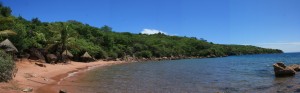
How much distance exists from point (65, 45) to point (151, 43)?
205 ft

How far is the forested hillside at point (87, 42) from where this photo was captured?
5103 centimetres

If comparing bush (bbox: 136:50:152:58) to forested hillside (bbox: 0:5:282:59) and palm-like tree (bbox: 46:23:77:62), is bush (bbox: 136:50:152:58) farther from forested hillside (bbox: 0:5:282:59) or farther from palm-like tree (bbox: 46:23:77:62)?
palm-like tree (bbox: 46:23:77:62)

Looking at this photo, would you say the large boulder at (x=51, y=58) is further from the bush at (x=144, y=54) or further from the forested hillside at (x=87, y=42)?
the bush at (x=144, y=54)

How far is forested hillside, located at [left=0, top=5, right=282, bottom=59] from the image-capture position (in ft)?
167

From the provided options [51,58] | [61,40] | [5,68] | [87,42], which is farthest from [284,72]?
[87,42]

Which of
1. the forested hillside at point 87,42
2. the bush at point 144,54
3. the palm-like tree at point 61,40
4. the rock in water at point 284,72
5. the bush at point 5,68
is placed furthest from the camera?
the bush at point 144,54

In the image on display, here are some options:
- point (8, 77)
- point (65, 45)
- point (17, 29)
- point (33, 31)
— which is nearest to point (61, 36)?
point (65, 45)

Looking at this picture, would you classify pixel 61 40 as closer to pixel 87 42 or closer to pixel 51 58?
pixel 51 58

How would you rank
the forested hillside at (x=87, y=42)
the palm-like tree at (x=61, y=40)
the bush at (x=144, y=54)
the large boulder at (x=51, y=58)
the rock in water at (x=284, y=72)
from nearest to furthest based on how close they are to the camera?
the rock in water at (x=284, y=72)
the large boulder at (x=51, y=58)
the forested hillside at (x=87, y=42)
the palm-like tree at (x=61, y=40)
the bush at (x=144, y=54)

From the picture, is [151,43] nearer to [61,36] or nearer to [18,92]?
[61,36]

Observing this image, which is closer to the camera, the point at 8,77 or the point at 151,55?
the point at 8,77

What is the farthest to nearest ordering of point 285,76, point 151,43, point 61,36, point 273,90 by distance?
point 151,43 → point 61,36 → point 285,76 → point 273,90

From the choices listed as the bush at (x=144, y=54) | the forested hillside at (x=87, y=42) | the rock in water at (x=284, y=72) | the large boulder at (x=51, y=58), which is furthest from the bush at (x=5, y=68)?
the bush at (x=144, y=54)

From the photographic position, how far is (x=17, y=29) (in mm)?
47625
